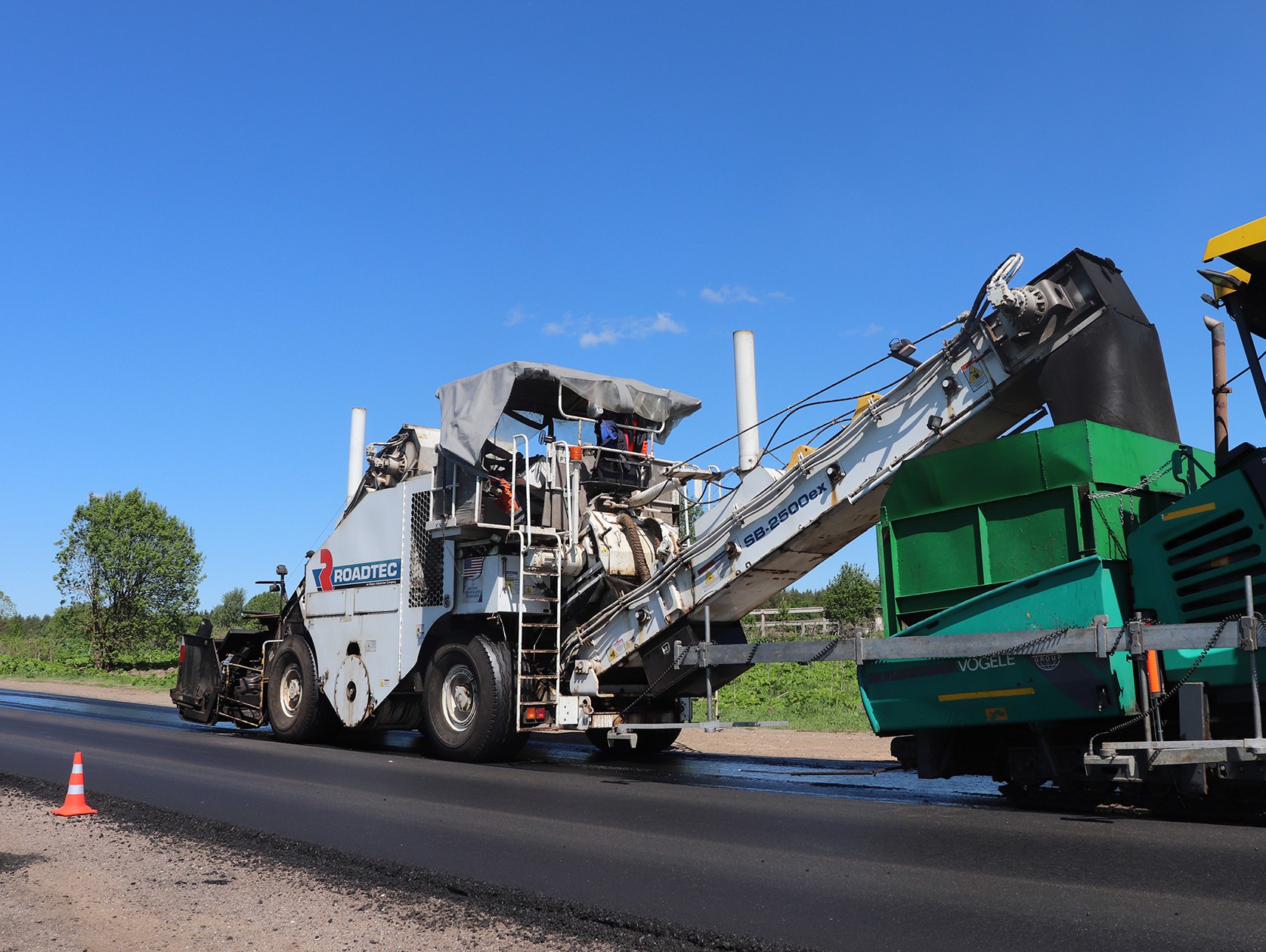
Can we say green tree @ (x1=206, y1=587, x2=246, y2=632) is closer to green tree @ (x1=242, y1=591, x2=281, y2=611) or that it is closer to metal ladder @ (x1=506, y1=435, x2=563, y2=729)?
green tree @ (x1=242, y1=591, x2=281, y2=611)

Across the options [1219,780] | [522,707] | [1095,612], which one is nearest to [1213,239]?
[1095,612]

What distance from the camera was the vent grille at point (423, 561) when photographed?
493 inches

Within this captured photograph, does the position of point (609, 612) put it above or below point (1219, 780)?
above

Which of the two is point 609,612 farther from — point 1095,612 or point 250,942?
point 250,942

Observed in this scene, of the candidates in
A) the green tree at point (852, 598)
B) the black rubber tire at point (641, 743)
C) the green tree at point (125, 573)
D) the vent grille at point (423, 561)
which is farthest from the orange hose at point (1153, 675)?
the green tree at point (125, 573)

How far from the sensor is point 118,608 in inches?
1925

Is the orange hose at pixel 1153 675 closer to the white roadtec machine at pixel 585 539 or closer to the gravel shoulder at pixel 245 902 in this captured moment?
the white roadtec machine at pixel 585 539

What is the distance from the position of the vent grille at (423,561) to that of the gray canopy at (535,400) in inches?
46.1

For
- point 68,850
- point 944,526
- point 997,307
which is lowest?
point 68,850

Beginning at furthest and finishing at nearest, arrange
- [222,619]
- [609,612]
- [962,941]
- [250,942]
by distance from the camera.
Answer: [222,619], [609,612], [250,942], [962,941]

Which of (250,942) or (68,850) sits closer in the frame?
(250,942)

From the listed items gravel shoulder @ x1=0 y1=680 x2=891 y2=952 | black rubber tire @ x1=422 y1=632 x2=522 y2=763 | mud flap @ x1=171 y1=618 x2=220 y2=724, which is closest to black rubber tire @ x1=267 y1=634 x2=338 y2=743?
mud flap @ x1=171 y1=618 x2=220 y2=724

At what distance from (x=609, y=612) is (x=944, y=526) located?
14.1ft

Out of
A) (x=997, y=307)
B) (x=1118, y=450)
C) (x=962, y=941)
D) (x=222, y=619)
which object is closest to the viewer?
(x=962, y=941)
